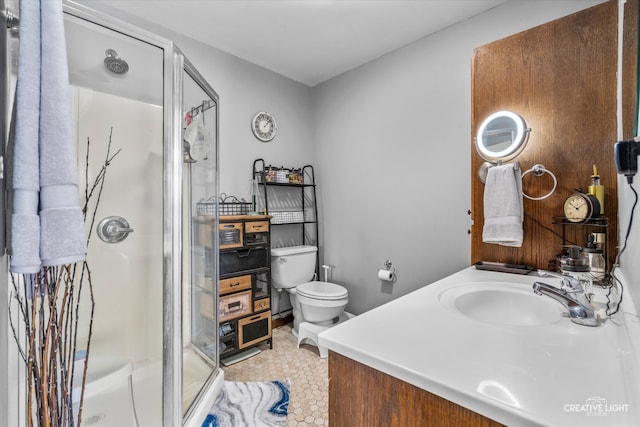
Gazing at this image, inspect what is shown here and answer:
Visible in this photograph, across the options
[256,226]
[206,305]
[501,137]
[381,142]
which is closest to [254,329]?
[206,305]

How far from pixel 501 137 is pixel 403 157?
2.78 feet

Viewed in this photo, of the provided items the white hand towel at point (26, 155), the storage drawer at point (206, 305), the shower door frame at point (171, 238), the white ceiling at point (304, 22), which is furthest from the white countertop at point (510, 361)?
the white ceiling at point (304, 22)

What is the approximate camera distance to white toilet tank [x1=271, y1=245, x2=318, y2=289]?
2.41 metres

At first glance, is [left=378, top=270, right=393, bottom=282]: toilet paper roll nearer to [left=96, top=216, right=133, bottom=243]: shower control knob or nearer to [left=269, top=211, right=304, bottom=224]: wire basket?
[left=269, top=211, right=304, bottom=224]: wire basket

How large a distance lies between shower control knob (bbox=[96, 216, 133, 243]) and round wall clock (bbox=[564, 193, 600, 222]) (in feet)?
6.95

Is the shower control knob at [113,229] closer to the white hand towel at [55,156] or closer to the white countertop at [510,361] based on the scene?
the white hand towel at [55,156]

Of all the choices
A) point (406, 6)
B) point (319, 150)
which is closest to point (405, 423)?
point (406, 6)

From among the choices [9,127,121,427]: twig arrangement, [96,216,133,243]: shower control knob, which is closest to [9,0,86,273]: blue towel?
[9,127,121,427]: twig arrangement

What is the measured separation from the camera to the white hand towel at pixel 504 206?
1365 millimetres

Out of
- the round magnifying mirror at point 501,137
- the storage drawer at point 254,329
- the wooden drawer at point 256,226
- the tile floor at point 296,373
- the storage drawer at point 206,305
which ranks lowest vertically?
the tile floor at point 296,373

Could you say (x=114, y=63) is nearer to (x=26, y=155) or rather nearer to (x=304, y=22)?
(x=26, y=155)

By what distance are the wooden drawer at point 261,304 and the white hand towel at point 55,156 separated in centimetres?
167

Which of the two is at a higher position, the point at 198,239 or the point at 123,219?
the point at 123,219

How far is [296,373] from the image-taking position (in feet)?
6.33
